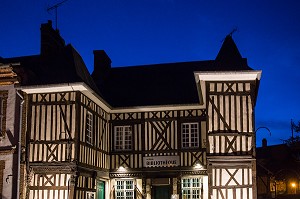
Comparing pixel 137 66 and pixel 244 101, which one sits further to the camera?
pixel 137 66

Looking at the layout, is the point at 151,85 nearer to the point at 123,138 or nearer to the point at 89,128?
the point at 123,138

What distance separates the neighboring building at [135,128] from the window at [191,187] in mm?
38

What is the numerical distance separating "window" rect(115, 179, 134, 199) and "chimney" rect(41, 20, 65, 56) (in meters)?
5.66

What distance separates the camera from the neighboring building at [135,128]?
1441 centimetres

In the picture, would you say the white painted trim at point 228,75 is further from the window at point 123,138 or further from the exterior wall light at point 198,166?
the window at point 123,138

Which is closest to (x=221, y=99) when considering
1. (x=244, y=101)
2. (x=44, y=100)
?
(x=244, y=101)

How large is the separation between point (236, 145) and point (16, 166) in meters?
7.10

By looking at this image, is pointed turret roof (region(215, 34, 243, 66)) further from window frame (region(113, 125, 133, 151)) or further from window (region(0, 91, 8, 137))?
window (region(0, 91, 8, 137))

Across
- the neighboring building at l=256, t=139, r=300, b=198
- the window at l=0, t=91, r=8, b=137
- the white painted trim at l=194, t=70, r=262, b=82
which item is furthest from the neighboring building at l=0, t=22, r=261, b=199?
the neighboring building at l=256, t=139, r=300, b=198

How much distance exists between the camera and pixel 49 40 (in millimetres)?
18172

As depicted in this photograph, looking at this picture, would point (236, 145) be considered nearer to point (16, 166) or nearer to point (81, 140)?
point (81, 140)

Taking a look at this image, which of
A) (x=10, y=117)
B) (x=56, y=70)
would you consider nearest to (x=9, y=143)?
(x=10, y=117)

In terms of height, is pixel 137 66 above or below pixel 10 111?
above

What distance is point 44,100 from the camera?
16000mm
